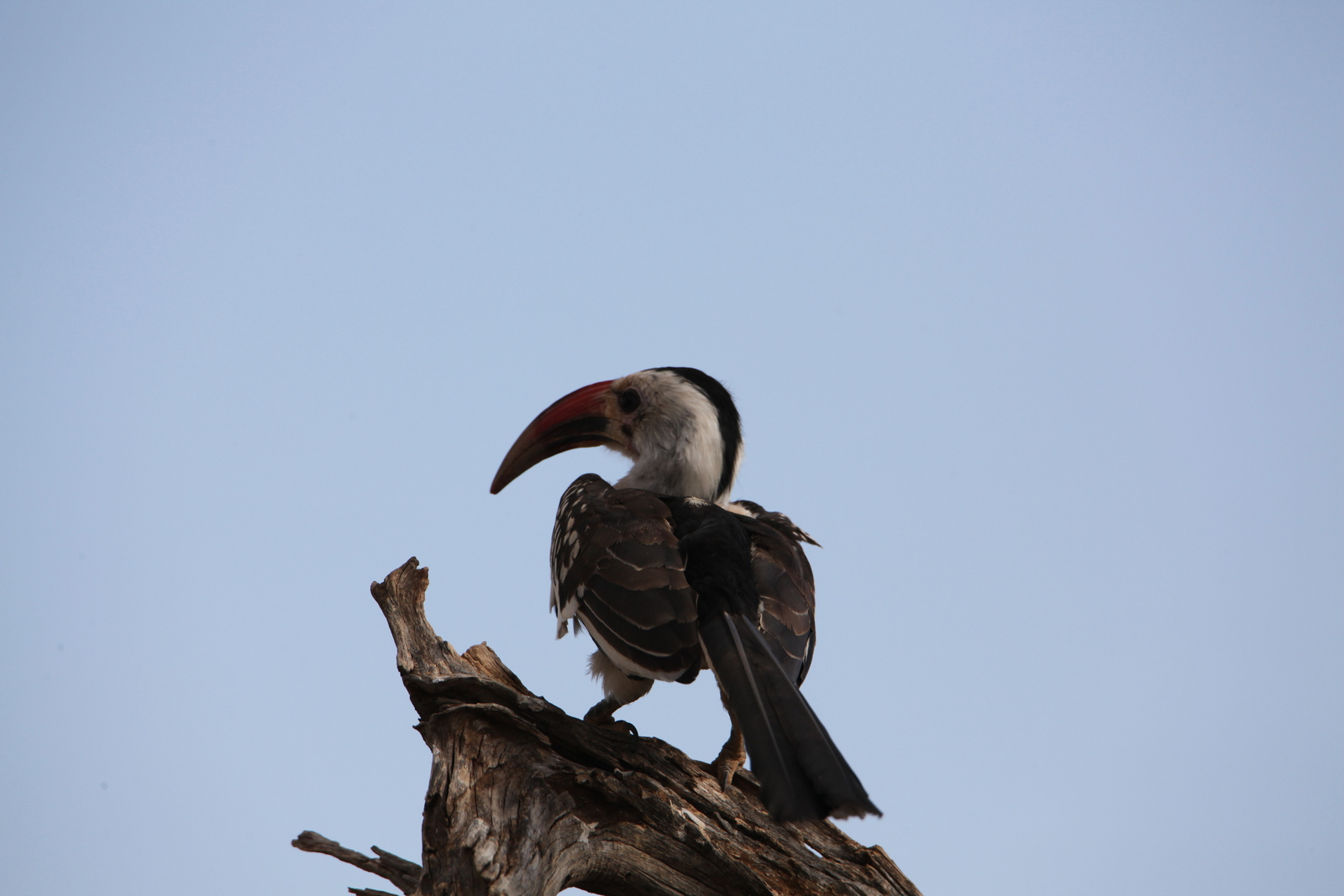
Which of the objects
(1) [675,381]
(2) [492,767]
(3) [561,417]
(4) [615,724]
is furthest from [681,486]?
(2) [492,767]

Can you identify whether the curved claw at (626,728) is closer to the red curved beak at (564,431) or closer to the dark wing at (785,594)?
the dark wing at (785,594)

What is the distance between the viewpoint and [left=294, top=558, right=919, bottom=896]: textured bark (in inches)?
121

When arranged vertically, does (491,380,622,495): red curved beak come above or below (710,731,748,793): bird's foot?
above

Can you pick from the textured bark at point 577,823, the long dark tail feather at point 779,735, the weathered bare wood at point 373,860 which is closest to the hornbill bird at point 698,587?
the long dark tail feather at point 779,735

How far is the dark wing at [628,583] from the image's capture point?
11.1ft

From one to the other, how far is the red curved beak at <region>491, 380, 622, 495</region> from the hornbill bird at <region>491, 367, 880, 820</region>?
74 millimetres

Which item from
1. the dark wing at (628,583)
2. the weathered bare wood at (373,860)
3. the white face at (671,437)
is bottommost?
the weathered bare wood at (373,860)

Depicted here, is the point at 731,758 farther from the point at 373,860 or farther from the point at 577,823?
the point at 373,860

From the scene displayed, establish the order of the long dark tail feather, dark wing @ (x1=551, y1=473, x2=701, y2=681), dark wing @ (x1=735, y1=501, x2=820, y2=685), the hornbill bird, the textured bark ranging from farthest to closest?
1. dark wing @ (x1=735, y1=501, x2=820, y2=685)
2. dark wing @ (x1=551, y1=473, x2=701, y2=681)
3. the textured bark
4. the hornbill bird
5. the long dark tail feather

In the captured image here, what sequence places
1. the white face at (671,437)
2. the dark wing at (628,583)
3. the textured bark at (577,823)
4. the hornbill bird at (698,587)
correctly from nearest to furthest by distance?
the hornbill bird at (698,587), the textured bark at (577,823), the dark wing at (628,583), the white face at (671,437)

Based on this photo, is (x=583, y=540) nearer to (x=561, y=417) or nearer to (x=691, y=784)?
(x=691, y=784)

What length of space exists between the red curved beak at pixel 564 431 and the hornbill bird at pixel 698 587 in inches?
2.9

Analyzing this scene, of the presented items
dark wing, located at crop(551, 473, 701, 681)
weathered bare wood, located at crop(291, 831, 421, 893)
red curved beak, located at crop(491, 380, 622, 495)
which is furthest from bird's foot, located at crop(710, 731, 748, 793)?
red curved beak, located at crop(491, 380, 622, 495)

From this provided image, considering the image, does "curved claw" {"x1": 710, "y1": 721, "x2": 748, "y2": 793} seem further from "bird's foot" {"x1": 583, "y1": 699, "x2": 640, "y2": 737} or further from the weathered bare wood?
the weathered bare wood
